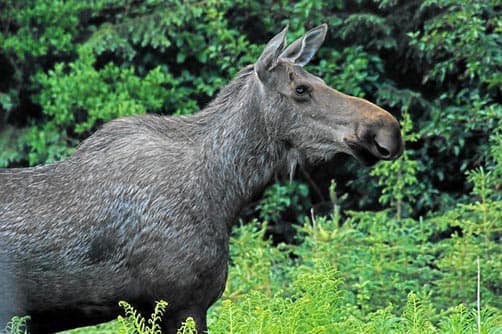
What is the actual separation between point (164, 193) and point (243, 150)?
547 mm

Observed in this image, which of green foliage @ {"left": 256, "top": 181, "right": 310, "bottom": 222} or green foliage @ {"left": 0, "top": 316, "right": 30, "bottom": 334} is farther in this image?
green foliage @ {"left": 256, "top": 181, "right": 310, "bottom": 222}

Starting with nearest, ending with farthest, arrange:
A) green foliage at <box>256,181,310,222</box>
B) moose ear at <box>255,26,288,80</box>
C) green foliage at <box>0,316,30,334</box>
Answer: green foliage at <box>0,316,30,334</box> → moose ear at <box>255,26,288,80</box> → green foliage at <box>256,181,310,222</box>

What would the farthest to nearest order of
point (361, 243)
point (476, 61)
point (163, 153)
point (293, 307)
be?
point (476, 61) < point (361, 243) < point (163, 153) < point (293, 307)

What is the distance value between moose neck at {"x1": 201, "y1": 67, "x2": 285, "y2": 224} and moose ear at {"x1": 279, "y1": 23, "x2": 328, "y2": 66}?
24cm

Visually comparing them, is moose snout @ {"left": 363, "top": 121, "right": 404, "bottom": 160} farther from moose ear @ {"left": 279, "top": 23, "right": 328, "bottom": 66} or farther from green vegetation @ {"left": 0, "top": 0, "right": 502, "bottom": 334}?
green vegetation @ {"left": 0, "top": 0, "right": 502, "bottom": 334}

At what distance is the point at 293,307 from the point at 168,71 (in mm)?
6260

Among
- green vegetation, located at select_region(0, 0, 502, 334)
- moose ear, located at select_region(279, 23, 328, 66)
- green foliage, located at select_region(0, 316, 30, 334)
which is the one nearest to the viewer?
green foliage, located at select_region(0, 316, 30, 334)

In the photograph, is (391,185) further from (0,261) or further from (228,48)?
(0,261)

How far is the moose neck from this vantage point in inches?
237

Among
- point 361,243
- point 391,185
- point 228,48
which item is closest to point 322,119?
point 361,243

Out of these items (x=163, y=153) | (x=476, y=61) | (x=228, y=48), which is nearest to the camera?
(x=163, y=153)

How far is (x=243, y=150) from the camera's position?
607 cm

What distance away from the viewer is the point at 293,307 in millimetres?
5488

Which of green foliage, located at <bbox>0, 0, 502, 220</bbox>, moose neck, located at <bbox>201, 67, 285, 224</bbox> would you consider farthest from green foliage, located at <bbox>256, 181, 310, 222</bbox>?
moose neck, located at <bbox>201, 67, 285, 224</bbox>
